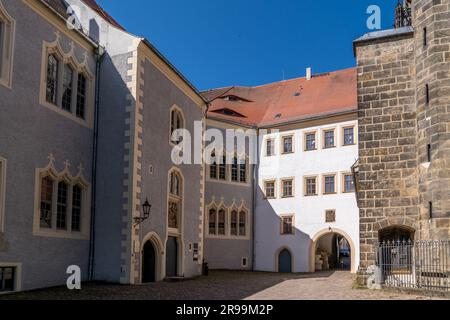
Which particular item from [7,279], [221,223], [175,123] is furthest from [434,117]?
[221,223]

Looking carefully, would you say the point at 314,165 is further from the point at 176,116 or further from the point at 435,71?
the point at 435,71

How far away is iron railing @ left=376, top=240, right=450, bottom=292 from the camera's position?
15.7 meters

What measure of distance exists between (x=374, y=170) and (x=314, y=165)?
13611 mm

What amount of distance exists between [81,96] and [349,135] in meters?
16.1

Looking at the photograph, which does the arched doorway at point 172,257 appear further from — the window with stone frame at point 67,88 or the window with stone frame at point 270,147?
the window with stone frame at point 270,147

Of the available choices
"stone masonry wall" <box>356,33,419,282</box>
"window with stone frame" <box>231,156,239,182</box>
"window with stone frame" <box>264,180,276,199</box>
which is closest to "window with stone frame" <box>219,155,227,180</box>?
"window with stone frame" <box>231,156,239,182</box>

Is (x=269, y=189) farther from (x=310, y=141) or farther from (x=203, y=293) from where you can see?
(x=203, y=293)

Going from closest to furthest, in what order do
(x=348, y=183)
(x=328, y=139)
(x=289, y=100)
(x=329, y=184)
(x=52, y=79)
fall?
(x=52, y=79)
(x=348, y=183)
(x=329, y=184)
(x=328, y=139)
(x=289, y=100)

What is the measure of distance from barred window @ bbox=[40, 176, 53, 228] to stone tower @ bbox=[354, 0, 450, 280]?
920 centimetres

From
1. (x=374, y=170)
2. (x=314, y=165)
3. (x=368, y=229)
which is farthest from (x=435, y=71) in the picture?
(x=314, y=165)

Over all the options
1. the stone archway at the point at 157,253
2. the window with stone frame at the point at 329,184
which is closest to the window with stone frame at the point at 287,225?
the window with stone frame at the point at 329,184

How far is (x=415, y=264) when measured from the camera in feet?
53.5

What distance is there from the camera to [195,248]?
25391 millimetres

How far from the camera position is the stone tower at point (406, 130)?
1648 centimetres
